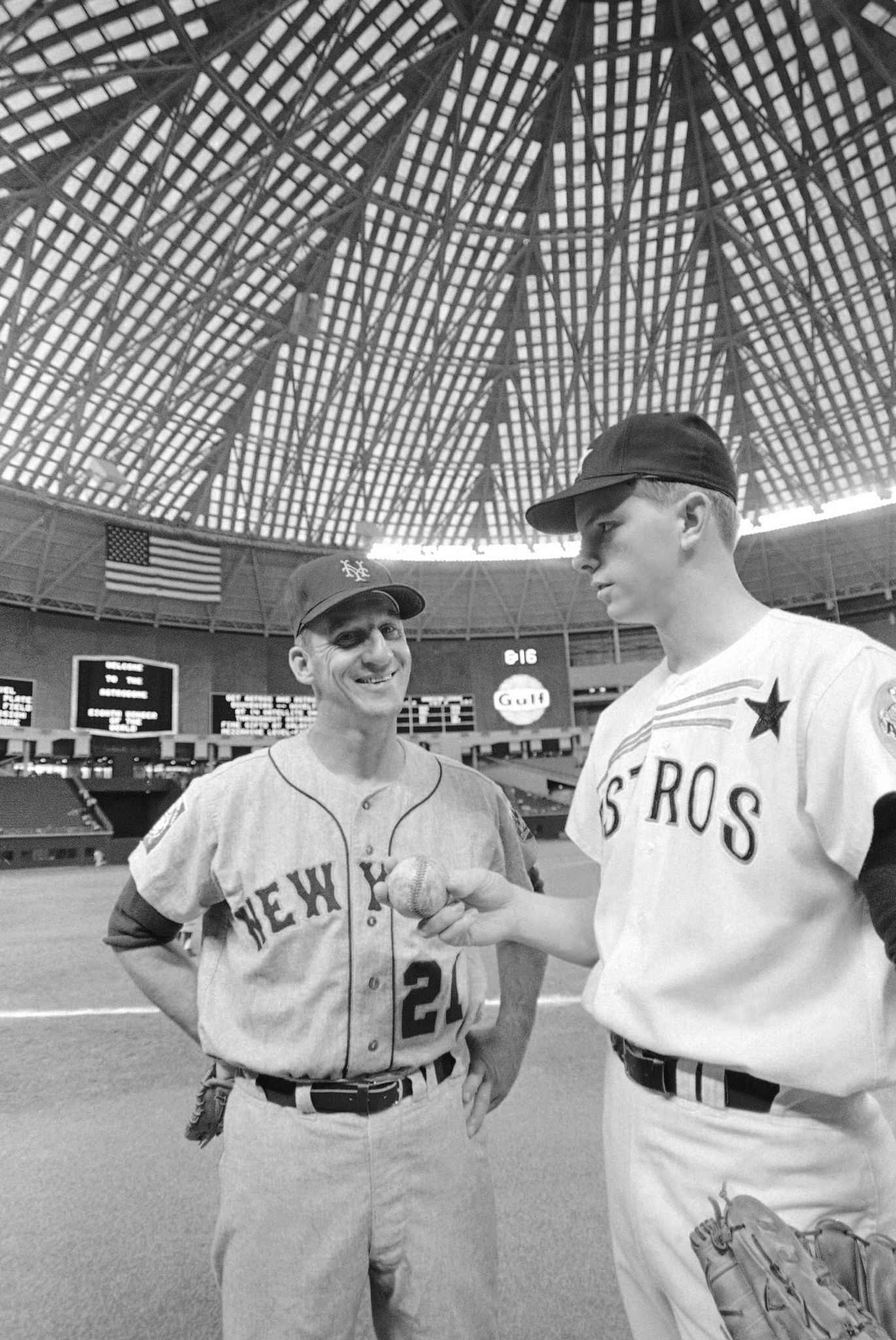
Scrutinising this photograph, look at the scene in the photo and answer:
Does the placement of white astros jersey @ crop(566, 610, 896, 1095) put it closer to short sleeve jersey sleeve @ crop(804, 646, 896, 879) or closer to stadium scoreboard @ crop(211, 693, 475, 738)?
short sleeve jersey sleeve @ crop(804, 646, 896, 879)

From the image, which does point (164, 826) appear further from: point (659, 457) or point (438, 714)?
point (438, 714)

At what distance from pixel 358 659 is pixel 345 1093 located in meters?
1.24

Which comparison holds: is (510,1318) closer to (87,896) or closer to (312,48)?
(87,896)

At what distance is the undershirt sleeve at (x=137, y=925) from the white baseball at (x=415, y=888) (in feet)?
3.33

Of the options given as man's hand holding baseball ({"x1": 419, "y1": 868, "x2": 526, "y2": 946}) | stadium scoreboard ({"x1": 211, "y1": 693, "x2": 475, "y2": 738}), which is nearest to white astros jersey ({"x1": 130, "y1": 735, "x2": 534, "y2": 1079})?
man's hand holding baseball ({"x1": 419, "y1": 868, "x2": 526, "y2": 946})

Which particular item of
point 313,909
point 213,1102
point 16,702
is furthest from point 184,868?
point 16,702

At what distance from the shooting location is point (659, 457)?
5.85 feet

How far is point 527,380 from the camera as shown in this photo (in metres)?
37.7

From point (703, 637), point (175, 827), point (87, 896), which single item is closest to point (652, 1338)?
point (703, 637)

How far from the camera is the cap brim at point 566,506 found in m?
1.80

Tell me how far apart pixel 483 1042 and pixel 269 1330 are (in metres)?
0.90

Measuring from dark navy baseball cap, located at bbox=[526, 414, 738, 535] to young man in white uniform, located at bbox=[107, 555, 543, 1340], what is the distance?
893mm

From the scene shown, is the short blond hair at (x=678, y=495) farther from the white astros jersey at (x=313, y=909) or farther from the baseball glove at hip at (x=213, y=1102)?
the baseball glove at hip at (x=213, y=1102)

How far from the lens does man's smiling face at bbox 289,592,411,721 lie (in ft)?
8.10
